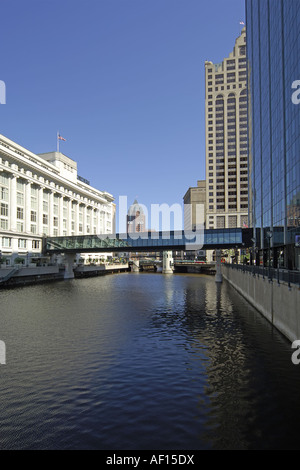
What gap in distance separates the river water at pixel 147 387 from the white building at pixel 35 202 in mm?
74576

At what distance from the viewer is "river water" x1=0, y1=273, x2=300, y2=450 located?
11.7 m

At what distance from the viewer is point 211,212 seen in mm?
194875

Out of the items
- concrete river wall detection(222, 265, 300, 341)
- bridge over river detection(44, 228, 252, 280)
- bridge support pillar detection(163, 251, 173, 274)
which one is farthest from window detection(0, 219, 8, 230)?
concrete river wall detection(222, 265, 300, 341)

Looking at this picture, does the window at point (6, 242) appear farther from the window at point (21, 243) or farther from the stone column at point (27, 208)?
→ the stone column at point (27, 208)

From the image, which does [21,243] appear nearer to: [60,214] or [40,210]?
[40,210]

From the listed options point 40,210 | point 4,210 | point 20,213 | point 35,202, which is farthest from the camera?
point 40,210

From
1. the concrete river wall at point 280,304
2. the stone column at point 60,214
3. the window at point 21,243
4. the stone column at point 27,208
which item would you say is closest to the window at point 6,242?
the window at point 21,243

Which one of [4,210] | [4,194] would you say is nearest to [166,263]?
[4,210]

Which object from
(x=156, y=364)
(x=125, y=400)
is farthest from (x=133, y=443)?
(x=156, y=364)

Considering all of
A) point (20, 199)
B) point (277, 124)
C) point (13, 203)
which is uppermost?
point (277, 124)

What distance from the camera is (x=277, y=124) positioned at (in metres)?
57.4

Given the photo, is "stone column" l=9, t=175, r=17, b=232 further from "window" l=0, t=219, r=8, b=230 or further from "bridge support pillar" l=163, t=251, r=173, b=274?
"bridge support pillar" l=163, t=251, r=173, b=274

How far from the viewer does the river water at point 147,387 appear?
1166 centimetres

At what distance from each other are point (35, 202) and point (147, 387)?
108370 mm
